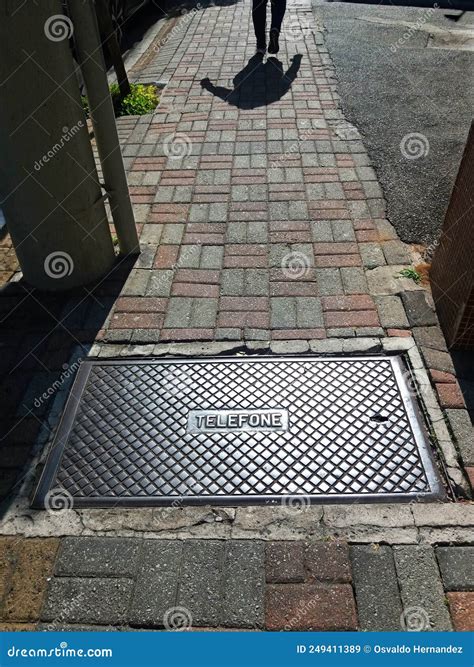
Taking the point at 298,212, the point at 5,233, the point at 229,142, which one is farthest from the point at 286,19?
the point at 5,233

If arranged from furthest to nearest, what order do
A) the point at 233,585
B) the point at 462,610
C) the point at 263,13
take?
the point at 263,13
the point at 233,585
the point at 462,610

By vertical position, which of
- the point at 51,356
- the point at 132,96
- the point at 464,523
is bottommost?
the point at 464,523

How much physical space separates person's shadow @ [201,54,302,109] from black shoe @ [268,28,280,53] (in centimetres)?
18

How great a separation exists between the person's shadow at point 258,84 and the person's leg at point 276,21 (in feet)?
0.71

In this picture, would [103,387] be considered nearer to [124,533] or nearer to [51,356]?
[51,356]

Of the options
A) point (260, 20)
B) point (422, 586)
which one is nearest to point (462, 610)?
point (422, 586)

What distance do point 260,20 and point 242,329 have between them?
6.54 m

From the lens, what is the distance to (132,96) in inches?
280

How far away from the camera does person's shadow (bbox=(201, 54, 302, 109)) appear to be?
7.07m

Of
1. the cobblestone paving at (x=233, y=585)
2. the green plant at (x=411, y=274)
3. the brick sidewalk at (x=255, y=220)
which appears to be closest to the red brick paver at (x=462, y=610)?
the cobblestone paving at (x=233, y=585)

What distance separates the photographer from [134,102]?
22.9 feet

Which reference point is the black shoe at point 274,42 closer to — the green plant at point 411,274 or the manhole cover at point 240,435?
the green plant at point 411,274

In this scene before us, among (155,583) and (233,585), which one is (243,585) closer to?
(233,585)

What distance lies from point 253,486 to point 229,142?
174 inches
